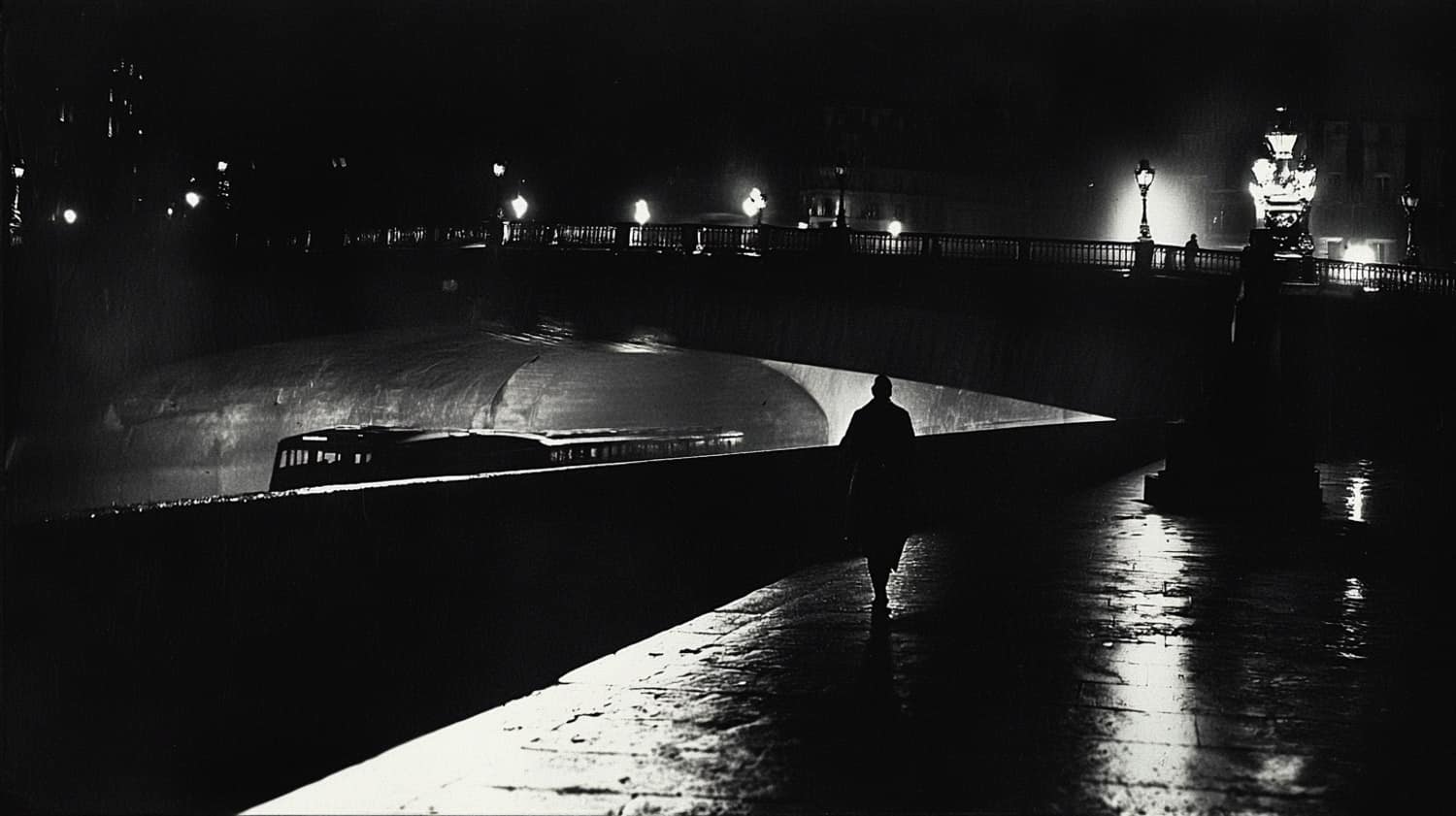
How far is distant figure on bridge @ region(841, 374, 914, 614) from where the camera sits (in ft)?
34.7

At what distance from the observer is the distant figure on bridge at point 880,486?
416 inches

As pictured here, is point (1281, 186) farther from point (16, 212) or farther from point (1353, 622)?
point (16, 212)

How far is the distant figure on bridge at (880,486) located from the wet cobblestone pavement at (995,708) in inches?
16.4

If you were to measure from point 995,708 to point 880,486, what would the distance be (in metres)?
3.38

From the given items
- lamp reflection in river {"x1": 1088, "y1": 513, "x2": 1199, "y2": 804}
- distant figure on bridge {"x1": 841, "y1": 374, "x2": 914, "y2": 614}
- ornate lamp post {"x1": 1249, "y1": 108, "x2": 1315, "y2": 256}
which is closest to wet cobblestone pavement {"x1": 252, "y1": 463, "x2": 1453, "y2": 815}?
lamp reflection in river {"x1": 1088, "y1": 513, "x2": 1199, "y2": 804}

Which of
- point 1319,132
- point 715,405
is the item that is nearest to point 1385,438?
point 715,405

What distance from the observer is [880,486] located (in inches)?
417

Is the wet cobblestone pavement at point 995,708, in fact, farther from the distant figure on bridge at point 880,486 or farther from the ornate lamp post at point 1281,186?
the ornate lamp post at point 1281,186

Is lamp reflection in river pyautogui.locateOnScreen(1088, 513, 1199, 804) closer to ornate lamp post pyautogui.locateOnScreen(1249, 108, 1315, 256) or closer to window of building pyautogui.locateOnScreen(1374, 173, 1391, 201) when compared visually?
ornate lamp post pyautogui.locateOnScreen(1249, 108, 1315, 256)

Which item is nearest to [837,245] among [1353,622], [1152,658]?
[1353,622]

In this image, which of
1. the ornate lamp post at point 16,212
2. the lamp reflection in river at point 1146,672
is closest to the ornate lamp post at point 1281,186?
the lamp reflection in river at point 1146,672

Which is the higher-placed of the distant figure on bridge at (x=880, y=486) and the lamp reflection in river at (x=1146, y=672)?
the distant figure on bridge at (x=880, y=486)

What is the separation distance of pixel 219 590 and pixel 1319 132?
74.2 meters

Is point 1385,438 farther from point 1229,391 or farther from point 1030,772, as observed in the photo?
point 1030,772
